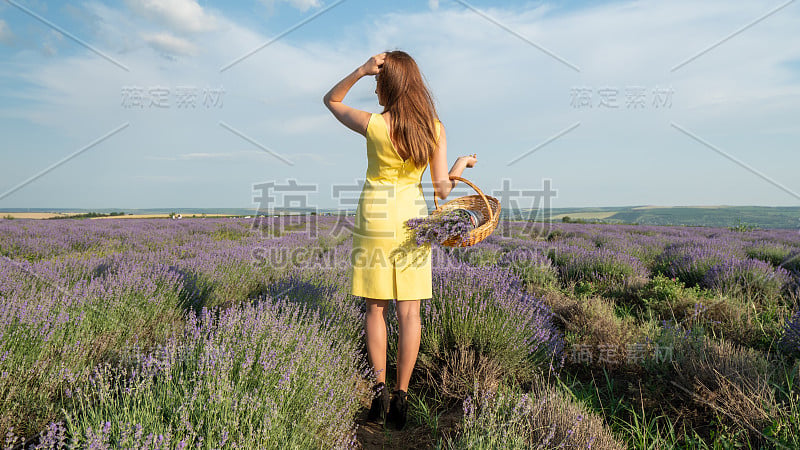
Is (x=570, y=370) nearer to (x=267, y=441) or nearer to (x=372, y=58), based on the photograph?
(x=267, y=441)

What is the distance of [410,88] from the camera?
2184 millimetres

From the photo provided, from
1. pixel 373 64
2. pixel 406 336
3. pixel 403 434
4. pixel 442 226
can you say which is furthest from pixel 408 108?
pixel 403 434

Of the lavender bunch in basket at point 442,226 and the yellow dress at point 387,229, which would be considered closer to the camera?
the lavender bunch in basket at point 442,226

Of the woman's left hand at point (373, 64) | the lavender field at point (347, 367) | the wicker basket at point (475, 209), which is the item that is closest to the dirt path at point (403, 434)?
the lavender field at point (347, 367)

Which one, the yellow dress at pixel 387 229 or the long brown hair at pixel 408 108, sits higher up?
the long brown hair at pixel 408 108

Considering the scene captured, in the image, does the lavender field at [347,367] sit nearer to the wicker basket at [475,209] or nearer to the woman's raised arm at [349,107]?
the wicker basket at [475,209]

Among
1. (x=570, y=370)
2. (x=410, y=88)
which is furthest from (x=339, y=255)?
(x=410, y=88)

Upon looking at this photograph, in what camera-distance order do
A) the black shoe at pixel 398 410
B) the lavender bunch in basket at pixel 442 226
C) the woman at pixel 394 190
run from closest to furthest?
the lavender bunch in basket at pixel 442 226 → the woman at pixel 394 190 → the black shoe at pixel 398 410

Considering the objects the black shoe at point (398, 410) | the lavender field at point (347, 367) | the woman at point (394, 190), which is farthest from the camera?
the black shoe at point (398, 410)

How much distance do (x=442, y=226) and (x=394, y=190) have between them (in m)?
0.34

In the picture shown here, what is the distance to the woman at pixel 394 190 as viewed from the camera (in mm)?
2168

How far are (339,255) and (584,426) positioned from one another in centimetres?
481

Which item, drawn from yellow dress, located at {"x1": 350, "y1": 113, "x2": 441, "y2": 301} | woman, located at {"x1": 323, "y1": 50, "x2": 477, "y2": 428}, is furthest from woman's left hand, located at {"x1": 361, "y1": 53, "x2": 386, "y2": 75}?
yellow dress, located at {"x1": 350, "y1": 113, "x2": 441, "y2": 301}

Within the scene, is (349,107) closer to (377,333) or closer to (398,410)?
(377,333)
